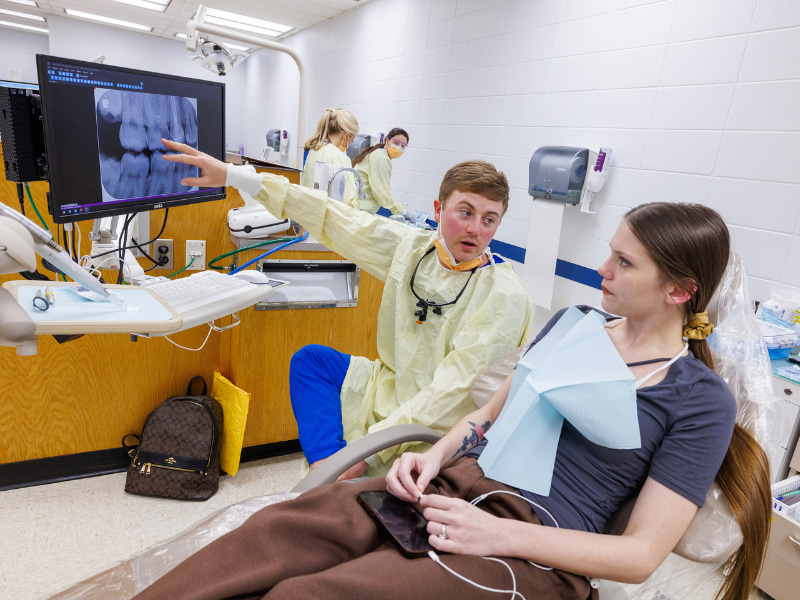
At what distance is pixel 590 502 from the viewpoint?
989 mm

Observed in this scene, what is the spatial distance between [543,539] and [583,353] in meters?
0.38

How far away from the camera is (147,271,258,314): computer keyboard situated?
137cm

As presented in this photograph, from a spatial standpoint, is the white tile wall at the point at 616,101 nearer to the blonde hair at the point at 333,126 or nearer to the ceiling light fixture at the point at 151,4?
the blonde hair at the point at 333,126

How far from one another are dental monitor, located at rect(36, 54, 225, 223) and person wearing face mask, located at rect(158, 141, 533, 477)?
6cm

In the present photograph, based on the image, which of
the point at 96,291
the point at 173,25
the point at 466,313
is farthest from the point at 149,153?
the point at 173,25

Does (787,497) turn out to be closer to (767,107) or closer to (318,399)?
(767,107)

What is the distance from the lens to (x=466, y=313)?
1479mm

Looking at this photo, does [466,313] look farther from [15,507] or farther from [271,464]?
[15,507]

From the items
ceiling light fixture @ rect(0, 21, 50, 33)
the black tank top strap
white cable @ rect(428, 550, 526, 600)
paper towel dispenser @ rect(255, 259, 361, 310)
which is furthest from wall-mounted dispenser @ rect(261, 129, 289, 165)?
white cable @ rect(428, 550, 526, 600)

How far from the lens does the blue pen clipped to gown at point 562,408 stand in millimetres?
952

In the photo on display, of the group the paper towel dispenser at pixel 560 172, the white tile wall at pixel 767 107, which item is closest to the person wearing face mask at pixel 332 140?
→ the paper towel dispenser at pixel 560 172

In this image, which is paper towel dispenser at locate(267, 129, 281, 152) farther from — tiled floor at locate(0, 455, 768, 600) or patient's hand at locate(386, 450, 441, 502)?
patient's hand at locate(386, 450, 441, 502)

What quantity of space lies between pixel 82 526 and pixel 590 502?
1741 millimetres

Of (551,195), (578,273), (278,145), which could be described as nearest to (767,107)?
(551,195)
